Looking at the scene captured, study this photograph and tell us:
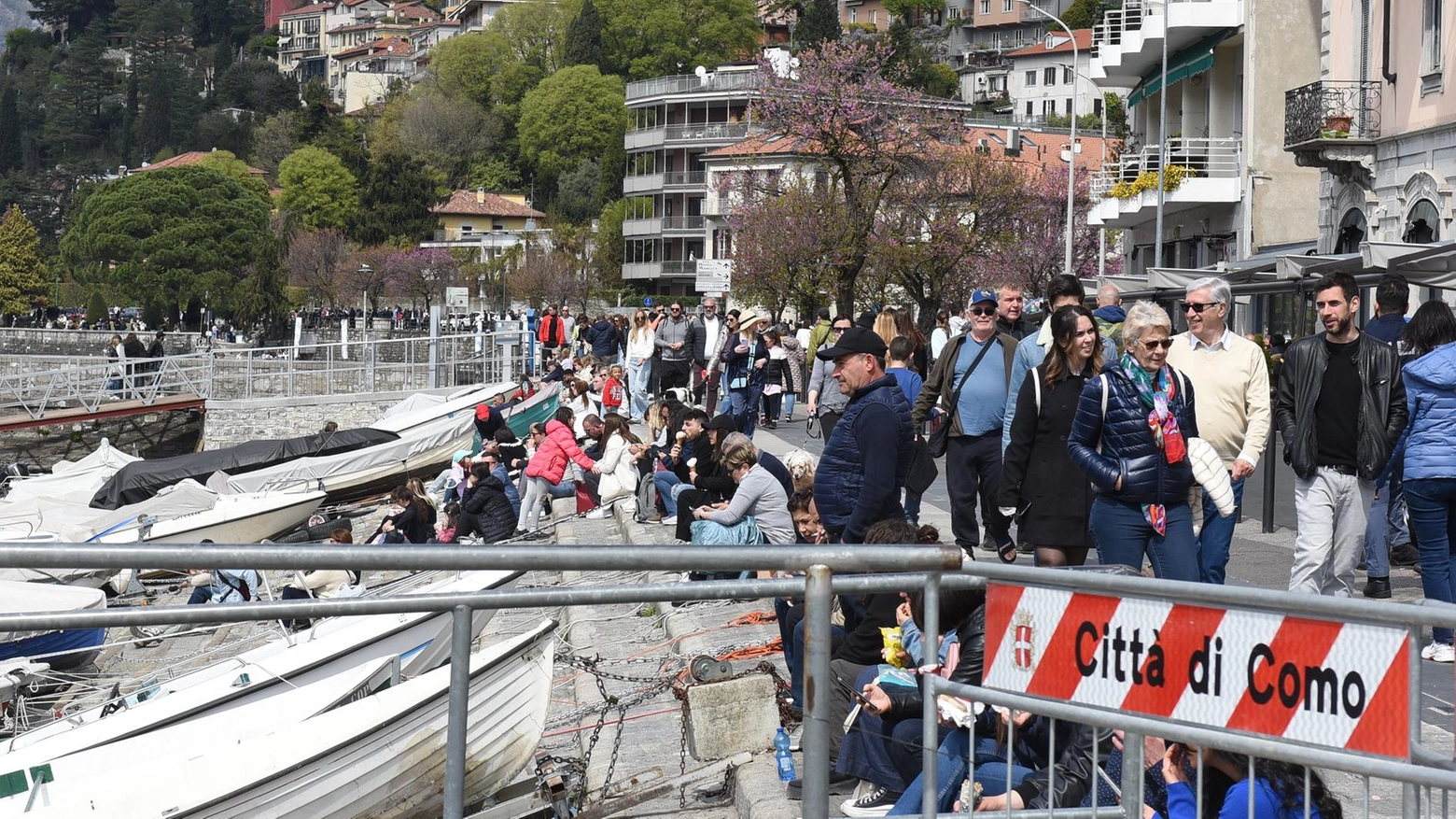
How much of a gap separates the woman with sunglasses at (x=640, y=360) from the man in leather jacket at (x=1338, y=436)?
19.6 m

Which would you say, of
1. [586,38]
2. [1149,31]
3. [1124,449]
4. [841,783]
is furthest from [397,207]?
[841,783]

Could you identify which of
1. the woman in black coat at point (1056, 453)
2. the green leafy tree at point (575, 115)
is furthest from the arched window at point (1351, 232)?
the green leafy tree at point (575, 115)

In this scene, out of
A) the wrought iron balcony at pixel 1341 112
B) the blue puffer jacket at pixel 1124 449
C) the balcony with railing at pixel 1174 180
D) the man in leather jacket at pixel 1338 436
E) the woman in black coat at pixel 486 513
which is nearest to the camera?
the blue puffer jacket at pixel 1124 449

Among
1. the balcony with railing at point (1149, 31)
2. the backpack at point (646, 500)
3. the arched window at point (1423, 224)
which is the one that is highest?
the balcony with railing at point (1149, 31)

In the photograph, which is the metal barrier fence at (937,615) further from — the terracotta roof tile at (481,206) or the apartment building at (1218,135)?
the terracotta roof tile at (481,206)

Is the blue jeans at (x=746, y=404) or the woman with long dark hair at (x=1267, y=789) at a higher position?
the woman with long dark hair at (x=1267, y=789)

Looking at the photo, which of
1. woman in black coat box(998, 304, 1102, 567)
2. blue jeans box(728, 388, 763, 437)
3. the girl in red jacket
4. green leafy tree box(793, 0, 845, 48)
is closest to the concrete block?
woman in black coat box(998, 304, 1102, 567)

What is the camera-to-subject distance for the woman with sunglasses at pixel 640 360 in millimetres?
27922

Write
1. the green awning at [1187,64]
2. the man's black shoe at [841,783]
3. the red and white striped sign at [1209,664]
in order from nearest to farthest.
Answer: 1. the red and white striped sign at [1209,664]
2. the man's black shoe at [841,783]
3. the green awning at [1187,64]

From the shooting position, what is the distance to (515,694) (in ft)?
29.5

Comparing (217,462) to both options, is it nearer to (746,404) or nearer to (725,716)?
(746,404)

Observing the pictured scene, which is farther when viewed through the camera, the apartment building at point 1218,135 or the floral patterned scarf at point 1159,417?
the apartment building at point 1218,135

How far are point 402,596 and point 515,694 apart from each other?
5360mm

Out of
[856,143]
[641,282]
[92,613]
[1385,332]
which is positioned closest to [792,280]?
[856,143]
